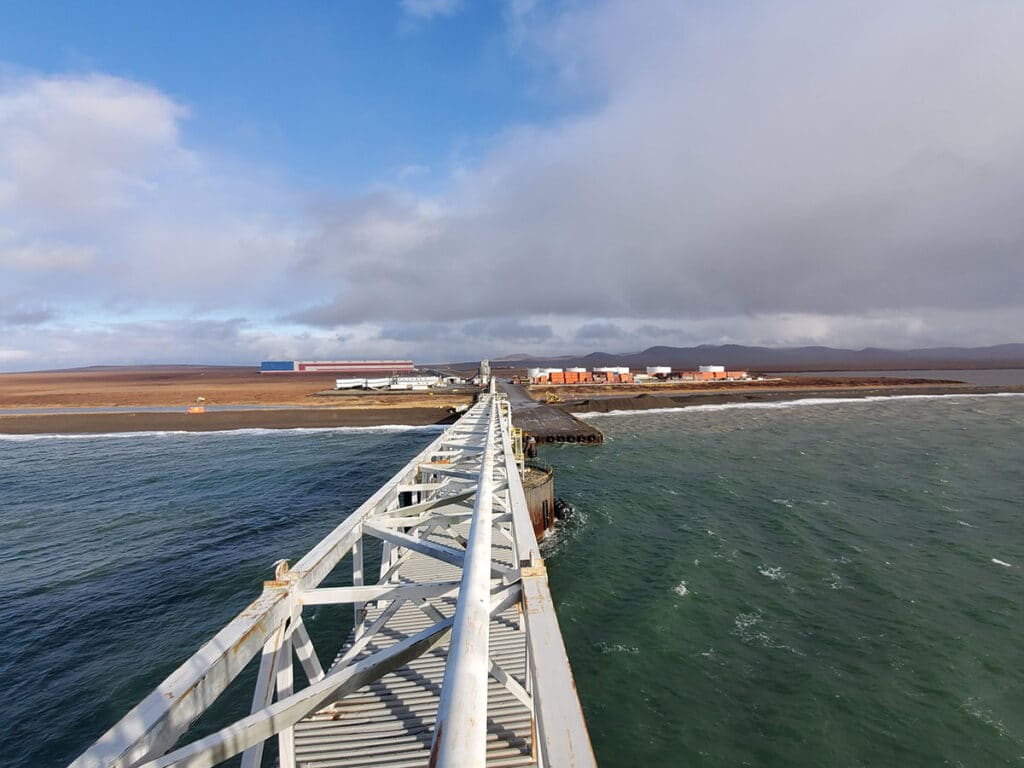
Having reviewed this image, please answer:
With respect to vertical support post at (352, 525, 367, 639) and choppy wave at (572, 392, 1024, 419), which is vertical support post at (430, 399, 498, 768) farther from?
choppy wave at (572, 392, 1024, 419)

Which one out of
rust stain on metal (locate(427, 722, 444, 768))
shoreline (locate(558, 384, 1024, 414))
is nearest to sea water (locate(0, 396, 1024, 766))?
rust stain on metal (locate(427, 722, 444, 768))

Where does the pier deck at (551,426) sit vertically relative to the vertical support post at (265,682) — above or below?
below

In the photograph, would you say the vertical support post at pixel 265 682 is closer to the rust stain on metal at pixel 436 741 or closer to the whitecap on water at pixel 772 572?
the rust stain on metal at pixel 436 741

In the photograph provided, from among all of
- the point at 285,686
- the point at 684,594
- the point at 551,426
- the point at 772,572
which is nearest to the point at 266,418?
the point at 551,426

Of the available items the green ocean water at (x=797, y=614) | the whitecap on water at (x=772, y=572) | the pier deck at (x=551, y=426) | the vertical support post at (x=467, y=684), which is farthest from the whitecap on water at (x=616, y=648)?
the pier deck at (x=551, y=426)

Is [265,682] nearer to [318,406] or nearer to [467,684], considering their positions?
[467,684]

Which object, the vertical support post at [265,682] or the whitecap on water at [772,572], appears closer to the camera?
the vertical support post at [265,682]

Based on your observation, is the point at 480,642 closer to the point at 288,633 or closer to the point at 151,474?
the point at 288,633
